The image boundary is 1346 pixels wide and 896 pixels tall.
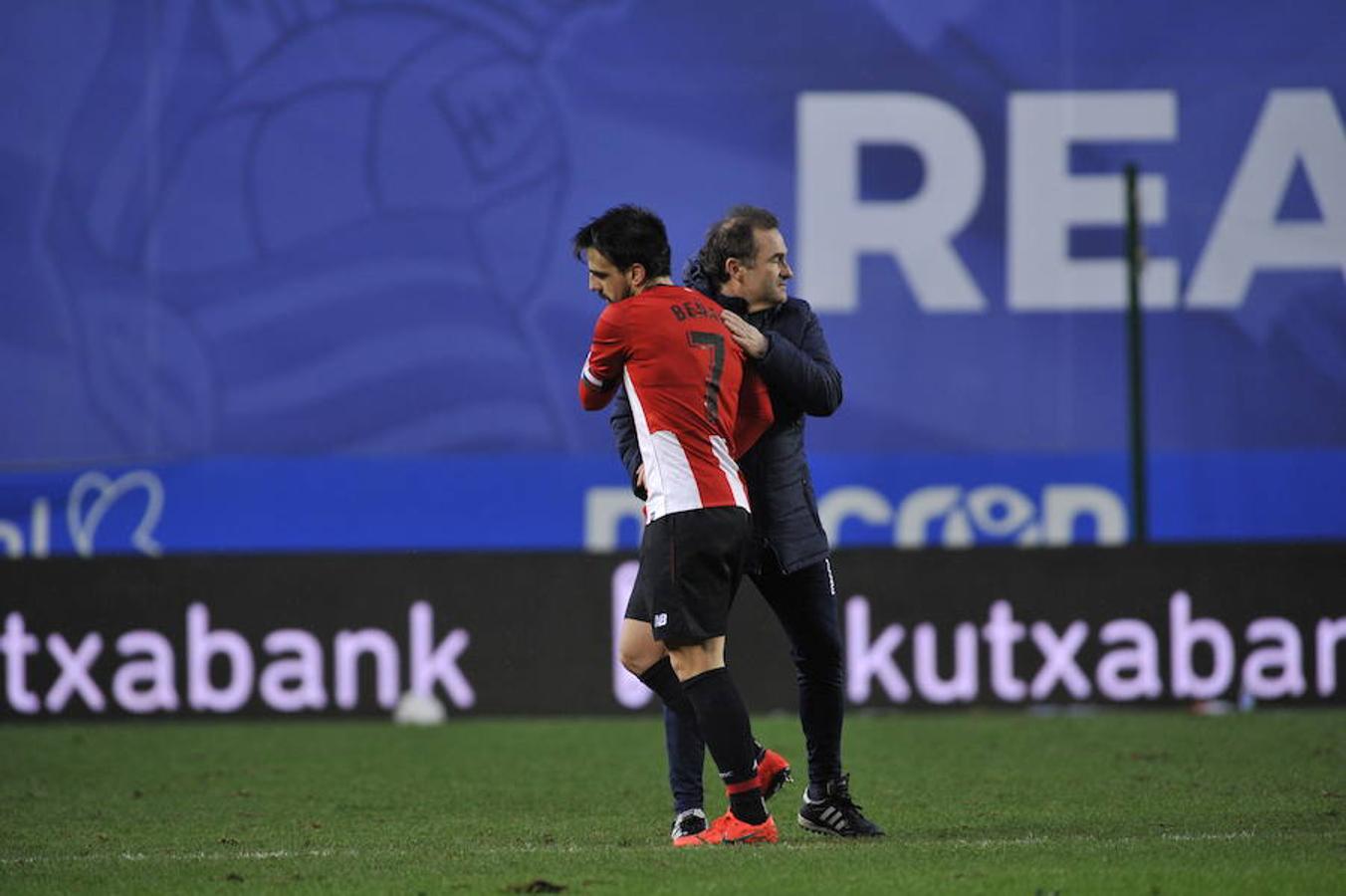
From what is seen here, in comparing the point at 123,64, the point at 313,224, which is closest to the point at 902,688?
the point at 313,224

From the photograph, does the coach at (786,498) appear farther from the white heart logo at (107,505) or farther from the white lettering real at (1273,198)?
the white lettering real at (1273,198)

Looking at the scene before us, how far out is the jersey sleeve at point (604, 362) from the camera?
6.16 m

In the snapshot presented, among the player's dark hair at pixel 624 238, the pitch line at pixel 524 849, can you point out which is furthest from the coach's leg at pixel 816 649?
the player's dark hair at pixel 624 238

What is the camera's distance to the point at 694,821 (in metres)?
6.47

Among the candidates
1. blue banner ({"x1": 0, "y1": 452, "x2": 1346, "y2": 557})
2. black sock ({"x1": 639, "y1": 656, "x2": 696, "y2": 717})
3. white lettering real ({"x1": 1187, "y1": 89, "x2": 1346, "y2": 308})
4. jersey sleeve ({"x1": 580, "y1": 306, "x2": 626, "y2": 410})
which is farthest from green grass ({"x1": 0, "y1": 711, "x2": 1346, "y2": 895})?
white lettering real ({"x1": 1187, "y1": 89, "x2": 1346, "y2": 308})

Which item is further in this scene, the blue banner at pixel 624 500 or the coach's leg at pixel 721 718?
the blue banner at pixel 624 500

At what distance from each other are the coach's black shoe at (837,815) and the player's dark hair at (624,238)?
1587mm

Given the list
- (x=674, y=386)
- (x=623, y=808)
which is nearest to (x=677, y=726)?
(x=674, y=386)

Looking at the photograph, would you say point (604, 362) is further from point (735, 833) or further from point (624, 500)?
point (624, 500)

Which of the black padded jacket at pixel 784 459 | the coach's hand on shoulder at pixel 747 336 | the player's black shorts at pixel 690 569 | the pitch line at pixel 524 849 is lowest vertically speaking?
the pitch line at pixel 524 849

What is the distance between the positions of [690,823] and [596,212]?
37.6 feet

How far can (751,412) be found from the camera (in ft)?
21.3

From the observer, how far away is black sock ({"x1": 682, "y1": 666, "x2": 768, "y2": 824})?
20.1ft

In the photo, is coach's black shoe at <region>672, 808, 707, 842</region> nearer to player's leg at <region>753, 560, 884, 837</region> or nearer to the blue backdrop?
player's leg at <region>753, 560, 884, 837</region>
